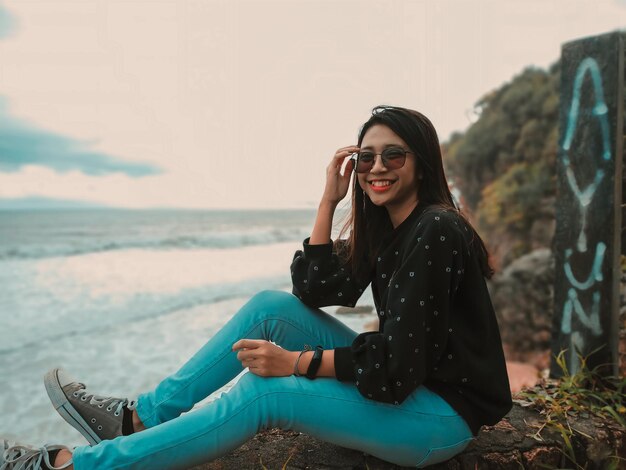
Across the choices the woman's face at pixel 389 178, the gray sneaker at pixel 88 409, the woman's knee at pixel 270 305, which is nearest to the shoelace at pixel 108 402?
the gray sneaker at pixel 88 409

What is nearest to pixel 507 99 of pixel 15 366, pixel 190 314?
pixel 190 314

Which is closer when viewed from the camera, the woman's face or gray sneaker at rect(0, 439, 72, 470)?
gray sneaker at rect(0, 439, 72, 470)

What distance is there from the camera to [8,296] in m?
10.1

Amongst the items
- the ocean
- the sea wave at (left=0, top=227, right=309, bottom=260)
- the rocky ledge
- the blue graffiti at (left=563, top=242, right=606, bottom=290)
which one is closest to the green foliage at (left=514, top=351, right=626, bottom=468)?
the rocky ledge

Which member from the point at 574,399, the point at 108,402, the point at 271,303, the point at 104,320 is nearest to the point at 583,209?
the point at 574,399

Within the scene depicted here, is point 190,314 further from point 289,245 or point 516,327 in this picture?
point 289,245

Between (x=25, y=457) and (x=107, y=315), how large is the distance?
760cm

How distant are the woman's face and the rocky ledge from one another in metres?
0.97

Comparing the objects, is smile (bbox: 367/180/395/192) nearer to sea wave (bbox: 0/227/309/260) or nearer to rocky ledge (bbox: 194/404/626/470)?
rocky ledge (bbox: 194/404/626/470)

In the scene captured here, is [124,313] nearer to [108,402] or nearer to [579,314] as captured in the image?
[108,402]

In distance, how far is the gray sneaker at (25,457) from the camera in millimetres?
1529

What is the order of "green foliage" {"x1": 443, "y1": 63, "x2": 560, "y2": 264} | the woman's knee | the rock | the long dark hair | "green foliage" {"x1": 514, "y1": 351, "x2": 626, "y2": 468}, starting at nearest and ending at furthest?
the long dark hair, the woman's knee, "green foliage" {"x1": 514, "y1": 351, "x2": 626, "y2": 468}, the rock, "green foliage" {"x1": 443, "y1": 63, "x2": 560, "y2": 264}

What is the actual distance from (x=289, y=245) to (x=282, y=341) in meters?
20.9

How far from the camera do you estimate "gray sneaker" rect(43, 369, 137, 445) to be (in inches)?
71.4
